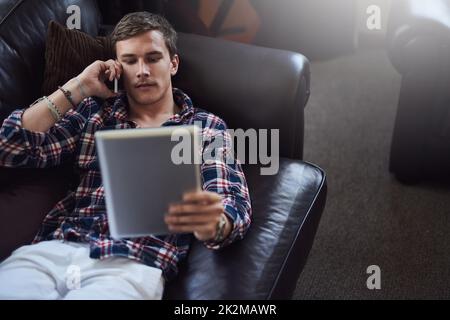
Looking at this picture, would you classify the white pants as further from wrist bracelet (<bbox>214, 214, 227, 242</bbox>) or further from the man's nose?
the man's nose

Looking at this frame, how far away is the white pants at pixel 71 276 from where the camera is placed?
3.75ft

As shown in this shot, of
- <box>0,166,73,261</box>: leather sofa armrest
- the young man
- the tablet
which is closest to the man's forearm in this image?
the young man

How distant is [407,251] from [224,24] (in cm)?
155

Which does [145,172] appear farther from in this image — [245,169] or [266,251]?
[245,169]

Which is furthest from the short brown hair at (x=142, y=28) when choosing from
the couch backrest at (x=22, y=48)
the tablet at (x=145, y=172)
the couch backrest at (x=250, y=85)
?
the tablet at (x=145, y=172)

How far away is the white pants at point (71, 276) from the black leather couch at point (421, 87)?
113 cm

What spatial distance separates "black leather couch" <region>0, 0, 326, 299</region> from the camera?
47.5 inches

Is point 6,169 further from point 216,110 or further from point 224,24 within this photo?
point 224,24

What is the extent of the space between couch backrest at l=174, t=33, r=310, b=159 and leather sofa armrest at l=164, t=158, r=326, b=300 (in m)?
0.15

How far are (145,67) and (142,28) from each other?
0.11m

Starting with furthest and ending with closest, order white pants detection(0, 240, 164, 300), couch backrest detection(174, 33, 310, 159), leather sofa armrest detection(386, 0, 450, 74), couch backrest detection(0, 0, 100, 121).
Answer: leather sofa armrest detection(386, 0, 450, 74)
couch backrest detection(174, 33, 310, 159)
couch backrest detection(0, 0, 100, 121)
white pants detection(0, 240, 164, 300)

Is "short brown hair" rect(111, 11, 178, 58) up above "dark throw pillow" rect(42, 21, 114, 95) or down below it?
above

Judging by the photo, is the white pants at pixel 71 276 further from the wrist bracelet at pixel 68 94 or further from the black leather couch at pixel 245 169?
the wrist bracelet at pixel 68 94

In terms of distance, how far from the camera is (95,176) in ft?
4.55
